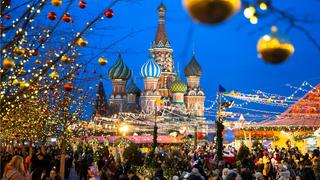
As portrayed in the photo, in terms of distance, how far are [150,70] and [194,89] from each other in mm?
10677

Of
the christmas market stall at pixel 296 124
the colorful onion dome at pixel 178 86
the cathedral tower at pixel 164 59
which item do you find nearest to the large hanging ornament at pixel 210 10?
the christmas market stall at pixel 296 124

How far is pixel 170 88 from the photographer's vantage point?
86375 millimetres

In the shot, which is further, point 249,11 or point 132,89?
point 132,89

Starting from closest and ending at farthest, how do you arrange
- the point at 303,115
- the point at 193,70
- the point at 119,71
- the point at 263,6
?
1. the point at 263,6
2. the point at 303,115
3. the point at 119,71
4. the point at 193,70

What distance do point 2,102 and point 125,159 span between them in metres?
11.1

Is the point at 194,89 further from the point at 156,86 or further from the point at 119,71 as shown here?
the point at 119,71

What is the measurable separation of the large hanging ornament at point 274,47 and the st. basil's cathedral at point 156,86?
7746cm

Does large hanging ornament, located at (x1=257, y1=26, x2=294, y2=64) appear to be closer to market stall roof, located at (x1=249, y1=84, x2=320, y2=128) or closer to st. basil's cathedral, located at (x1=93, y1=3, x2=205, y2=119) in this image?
market stall roof, located at (x1=249, y1=84, x2=320, y2=128)

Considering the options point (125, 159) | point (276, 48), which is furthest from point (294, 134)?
point (276, 48)

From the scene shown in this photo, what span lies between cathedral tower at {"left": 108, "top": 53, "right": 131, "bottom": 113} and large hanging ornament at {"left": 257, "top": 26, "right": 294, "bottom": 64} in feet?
268

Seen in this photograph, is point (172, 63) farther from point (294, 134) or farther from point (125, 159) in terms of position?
point (125, 159)

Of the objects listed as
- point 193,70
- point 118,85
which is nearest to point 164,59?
point 193,70

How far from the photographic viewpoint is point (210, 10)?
94.3 inches

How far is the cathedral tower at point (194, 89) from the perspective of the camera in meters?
87.1
